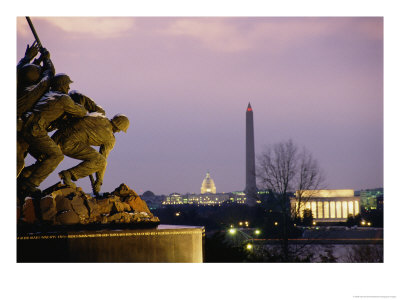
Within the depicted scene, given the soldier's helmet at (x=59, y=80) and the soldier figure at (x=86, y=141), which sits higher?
the soldier's helmet at (x=59, y=80)

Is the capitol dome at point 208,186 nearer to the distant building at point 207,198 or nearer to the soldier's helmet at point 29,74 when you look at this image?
the distant building at point 207,198

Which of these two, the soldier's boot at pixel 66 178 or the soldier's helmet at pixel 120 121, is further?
the soldier's helmet at pixel 120 121

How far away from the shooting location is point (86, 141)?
25.5 feet

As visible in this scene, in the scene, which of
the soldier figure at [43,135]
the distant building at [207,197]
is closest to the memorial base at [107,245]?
the soldier figure at [43,135]

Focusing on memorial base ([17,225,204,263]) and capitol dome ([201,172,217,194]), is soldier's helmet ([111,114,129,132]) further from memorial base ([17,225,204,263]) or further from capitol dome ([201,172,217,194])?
capitol dome ([201,172,217,194])

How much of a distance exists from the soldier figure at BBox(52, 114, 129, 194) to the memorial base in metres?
1.04

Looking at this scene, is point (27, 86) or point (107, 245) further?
point (27, 86)

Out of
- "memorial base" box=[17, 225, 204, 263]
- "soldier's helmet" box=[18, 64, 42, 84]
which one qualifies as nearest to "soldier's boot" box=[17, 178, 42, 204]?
"memorial base" box=[17, 225, 204, 263]

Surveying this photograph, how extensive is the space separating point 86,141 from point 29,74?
119 centimetres

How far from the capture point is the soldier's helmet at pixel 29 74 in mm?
7477

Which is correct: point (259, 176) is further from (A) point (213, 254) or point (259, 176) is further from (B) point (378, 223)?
(B) point (378, 223)

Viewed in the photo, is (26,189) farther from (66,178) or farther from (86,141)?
(86,141)

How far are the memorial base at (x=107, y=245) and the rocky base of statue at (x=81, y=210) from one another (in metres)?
0.25

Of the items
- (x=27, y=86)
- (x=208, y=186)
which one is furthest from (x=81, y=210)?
(x=208, y=186)
